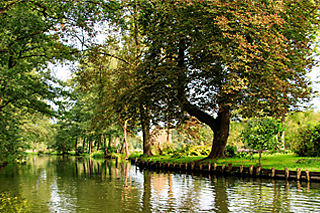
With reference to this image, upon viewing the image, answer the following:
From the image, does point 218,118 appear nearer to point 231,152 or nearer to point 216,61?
point 231,152

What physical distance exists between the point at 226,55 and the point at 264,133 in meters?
5.77

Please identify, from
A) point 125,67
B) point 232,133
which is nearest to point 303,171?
point 125,67

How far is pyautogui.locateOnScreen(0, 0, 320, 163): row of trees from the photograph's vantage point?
57.9ft

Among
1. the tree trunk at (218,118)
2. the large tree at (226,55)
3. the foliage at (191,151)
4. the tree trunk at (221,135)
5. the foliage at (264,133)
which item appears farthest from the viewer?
the foliage at (191,151)

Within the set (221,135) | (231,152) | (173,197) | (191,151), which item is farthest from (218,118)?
(173,197)

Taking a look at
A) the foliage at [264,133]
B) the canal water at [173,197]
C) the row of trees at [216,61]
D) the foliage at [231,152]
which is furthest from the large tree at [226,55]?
the canal water at [173,197]

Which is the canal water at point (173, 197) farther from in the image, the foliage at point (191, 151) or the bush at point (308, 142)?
the foliage at point (191, 151)

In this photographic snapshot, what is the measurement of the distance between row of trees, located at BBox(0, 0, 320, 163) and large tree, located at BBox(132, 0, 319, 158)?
0.08m

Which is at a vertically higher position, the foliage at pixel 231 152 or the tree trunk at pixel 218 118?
the tree trunk at pixel 218 118

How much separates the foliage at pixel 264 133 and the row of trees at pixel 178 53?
1262mm

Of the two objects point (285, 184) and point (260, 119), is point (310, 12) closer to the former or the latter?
point (260, 119)

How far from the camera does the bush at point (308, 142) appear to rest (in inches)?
907

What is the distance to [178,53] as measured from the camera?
2383 cm

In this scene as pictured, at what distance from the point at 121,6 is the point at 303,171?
13.3 m
